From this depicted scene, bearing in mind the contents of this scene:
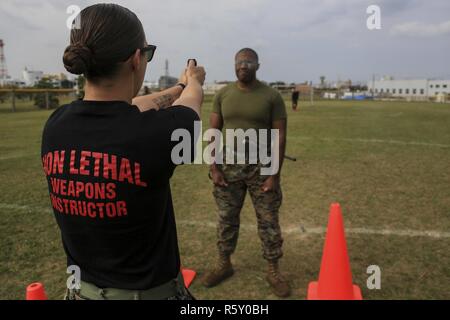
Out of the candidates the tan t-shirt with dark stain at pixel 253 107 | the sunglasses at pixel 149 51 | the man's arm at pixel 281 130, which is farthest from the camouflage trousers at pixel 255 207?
the sunglasses at pixel 149 51

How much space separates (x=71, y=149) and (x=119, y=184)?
0.71 feet

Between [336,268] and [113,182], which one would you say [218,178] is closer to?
[336,268]

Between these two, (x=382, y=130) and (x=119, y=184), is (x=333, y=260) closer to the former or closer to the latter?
(x=119, y=184)

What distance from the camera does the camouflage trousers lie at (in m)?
3.72

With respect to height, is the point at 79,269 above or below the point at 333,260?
above

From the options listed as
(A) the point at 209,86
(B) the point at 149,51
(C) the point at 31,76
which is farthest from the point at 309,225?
(C) the point at 31,76

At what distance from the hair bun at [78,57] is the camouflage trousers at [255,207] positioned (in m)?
2.57

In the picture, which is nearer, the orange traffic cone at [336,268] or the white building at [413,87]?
the orange traffic cone at [336,268]

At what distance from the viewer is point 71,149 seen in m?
1.37

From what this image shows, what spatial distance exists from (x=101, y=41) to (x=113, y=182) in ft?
1.63

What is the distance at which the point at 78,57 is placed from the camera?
131cm

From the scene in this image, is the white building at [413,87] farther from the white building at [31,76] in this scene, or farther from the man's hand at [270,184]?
the man's hand at [270,184]

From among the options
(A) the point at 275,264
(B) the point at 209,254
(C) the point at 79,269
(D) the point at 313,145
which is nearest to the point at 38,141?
(D) the point at 313,145

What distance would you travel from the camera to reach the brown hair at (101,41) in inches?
51.9
